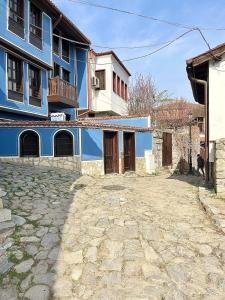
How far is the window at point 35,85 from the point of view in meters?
16.1

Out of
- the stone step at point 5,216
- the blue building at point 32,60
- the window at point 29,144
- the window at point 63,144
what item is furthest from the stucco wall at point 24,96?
the stone step at point 5,216

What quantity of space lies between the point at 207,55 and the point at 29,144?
8.46m

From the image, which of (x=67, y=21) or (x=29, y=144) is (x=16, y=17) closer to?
(x=67, y=21)

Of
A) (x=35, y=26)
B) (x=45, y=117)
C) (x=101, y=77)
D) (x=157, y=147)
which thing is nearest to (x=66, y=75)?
(x=101, y=77)

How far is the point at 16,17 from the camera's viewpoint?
48.2ft

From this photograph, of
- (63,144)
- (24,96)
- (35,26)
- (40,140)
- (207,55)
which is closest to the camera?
(207,55)

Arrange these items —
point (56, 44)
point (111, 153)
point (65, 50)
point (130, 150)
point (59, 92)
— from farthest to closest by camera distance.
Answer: point (65, 50) < point (56, 44) < point (59, 92) < point (130, 150) < point (111, 153)

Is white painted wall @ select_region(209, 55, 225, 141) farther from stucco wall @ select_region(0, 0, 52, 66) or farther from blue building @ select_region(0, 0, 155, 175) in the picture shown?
stucco wall @ select_region(0, 0, 52, 66)

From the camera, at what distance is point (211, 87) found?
879 centimetres

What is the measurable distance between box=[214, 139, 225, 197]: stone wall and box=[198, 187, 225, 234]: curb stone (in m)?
0.36

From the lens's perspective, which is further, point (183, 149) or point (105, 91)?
point (105, 91)

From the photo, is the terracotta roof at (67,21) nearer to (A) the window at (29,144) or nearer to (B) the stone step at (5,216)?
(A) the window at (29,144)

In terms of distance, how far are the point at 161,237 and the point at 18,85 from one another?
12704 millimetres

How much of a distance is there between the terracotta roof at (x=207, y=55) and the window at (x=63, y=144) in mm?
6502
